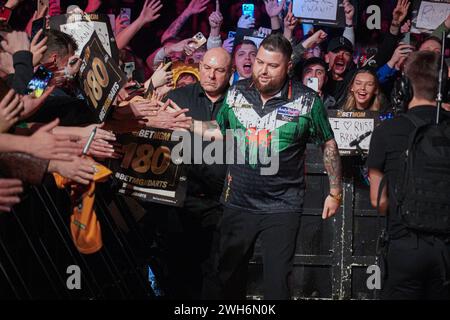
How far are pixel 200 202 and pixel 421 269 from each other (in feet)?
8.37

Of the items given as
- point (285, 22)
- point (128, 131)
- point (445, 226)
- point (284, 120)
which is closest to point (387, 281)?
point (445, 226)

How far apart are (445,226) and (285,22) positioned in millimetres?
4339

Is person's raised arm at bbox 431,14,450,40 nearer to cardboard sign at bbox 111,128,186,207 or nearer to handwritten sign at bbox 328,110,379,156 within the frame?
handwritten sign at bbox 328,110,379,156

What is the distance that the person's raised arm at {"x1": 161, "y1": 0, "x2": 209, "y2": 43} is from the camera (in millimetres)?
9547

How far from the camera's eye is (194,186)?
6.96 m

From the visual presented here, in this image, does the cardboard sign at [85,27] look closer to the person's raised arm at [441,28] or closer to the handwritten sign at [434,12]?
the person's raised arm at [441,28]

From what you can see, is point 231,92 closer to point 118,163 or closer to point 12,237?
point 118,163

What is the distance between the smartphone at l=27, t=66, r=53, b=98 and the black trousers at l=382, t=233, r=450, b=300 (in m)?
2.70

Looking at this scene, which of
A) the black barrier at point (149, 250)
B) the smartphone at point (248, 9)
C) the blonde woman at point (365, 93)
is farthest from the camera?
the smartphone at point (248, 9)

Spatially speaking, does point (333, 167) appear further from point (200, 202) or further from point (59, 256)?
point (59, 256)

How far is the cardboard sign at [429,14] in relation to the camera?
351 inches

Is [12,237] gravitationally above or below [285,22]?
below

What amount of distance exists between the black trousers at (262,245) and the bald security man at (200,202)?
59cm

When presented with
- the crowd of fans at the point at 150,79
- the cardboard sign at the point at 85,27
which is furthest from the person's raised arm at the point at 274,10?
the cardboard sign at the point at 85,27
